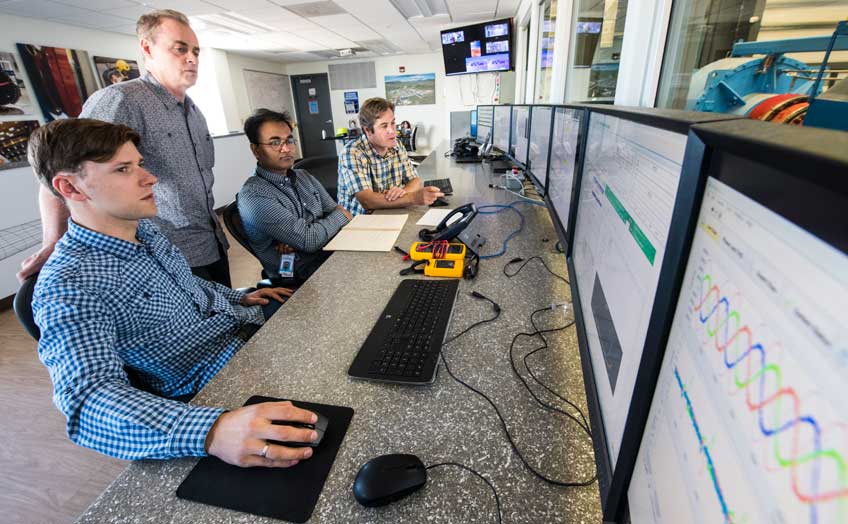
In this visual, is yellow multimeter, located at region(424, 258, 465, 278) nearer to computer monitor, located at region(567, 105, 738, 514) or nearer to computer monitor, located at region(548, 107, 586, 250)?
computer monitor, located at region(548, 107, 586, 250)

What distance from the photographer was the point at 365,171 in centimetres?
220

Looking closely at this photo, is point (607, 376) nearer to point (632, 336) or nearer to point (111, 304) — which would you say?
point (632, 336)

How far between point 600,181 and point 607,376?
0.37 m

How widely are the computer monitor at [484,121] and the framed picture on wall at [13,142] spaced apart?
425 cm

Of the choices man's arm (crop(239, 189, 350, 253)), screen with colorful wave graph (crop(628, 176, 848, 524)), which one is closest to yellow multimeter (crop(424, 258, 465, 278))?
man's arm (crop(239, 189, 350, 253))

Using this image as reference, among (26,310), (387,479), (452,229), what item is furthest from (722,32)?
(26,310)

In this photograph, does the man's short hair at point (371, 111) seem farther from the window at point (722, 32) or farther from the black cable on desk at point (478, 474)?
the black cable on desk at point (478, 474)

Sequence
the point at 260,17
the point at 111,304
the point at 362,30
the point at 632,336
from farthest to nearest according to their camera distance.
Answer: the point at 362,30
the point at 260,17
the point at 111,304
the point at 632,336

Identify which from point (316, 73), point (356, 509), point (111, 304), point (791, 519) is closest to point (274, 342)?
point (111, 304)

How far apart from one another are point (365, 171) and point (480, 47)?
3599 millimetres

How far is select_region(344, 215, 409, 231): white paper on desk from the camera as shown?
1.69 m

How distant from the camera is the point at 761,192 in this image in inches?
8.0

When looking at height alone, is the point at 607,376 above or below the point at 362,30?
below

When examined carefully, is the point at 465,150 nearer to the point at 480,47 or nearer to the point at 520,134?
the point at 520,134
